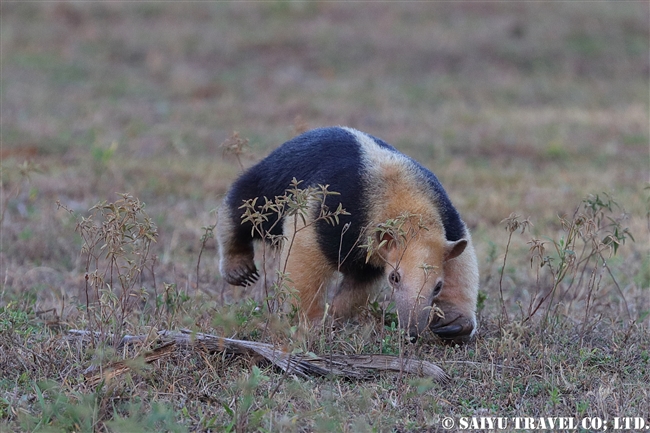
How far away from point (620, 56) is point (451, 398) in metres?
15.1

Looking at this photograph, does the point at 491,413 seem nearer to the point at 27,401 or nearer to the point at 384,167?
the point at 384,167

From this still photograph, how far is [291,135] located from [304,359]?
3.26m

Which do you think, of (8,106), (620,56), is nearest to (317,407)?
(8,106)

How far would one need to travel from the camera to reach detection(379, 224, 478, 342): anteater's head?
4.28 meters

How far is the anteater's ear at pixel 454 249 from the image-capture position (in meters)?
4.39

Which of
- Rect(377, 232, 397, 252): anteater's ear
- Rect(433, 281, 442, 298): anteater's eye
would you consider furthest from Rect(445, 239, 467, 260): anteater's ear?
Rect(377, 232, 397, 252): anteater's ear

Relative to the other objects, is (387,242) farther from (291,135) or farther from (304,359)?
(291,135)

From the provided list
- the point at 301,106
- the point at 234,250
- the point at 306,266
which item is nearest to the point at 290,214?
the point at 306,266

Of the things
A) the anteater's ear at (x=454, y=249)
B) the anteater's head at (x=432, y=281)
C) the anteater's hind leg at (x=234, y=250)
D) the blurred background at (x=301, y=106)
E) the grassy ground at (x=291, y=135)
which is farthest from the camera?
the blurred background at (x=301, y=106)

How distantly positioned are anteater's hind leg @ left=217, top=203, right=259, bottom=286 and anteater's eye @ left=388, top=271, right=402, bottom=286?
1231 millimetres

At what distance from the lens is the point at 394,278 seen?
14.6 ft

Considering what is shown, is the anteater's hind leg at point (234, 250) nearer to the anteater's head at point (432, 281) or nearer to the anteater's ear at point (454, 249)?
the anteater's head at point (432, 281)

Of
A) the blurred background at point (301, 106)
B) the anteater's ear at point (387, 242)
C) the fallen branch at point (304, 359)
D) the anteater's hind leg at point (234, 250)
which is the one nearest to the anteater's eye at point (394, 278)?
the anteater's ear at point (387, 242)

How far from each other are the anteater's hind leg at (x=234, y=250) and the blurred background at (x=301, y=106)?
1.14 feet
